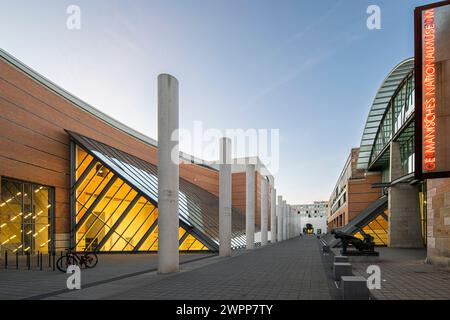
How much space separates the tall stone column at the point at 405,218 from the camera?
103 ft

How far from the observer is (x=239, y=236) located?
34.8 meters

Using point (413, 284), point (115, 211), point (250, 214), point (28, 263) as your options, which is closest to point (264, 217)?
point (250, 214)

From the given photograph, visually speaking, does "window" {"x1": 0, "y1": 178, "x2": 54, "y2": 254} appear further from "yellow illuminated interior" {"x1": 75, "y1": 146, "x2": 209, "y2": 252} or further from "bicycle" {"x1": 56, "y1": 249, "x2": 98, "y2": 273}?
"bicycle" {"x1": 56, "y1": 249, "x2": 98, "y2": 273}

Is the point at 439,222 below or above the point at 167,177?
below

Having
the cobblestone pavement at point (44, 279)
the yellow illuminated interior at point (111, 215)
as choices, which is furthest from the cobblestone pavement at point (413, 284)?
the yellow illuminated interior at point (111, 215)

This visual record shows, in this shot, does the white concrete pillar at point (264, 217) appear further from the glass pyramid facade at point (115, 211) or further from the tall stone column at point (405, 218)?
the tall stone column at point (405, 218)

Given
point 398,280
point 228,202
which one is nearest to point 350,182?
point 228,202

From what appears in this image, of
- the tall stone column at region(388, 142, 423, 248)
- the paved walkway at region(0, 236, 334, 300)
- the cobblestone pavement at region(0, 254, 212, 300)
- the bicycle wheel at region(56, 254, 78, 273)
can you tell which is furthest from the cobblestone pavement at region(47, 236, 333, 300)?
the tall stone column at region(388, 142, 423, 248)

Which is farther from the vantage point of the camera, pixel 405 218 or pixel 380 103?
pixel 380 103

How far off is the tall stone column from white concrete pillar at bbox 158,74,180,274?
953 inches

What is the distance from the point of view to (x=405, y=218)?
31.7 metres

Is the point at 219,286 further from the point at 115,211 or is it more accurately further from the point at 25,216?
the point at 25,216

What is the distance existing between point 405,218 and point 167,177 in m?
25.4
